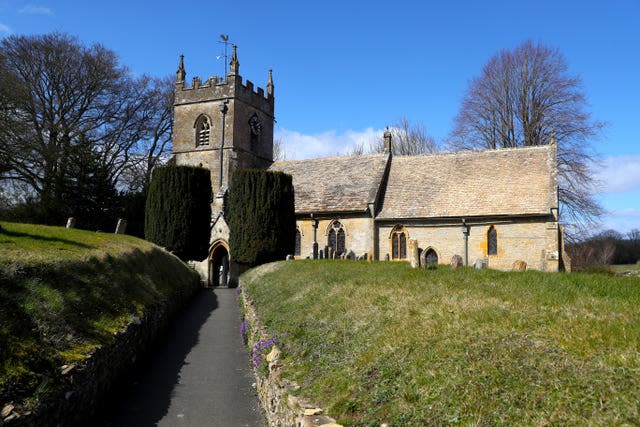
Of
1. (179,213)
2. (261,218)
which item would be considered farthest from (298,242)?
(179,213)

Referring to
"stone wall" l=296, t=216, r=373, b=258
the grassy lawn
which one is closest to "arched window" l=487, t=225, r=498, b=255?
"stone wall" l=296, t=216, r=373, b=258

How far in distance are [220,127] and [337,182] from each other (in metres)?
8.90

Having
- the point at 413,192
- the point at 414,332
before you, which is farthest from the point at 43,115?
the point at 414,332

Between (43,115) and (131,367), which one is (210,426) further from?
(43,115)

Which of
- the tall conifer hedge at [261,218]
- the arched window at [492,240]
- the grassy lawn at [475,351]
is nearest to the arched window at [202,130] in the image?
the tall conifer hedge at [261,218]

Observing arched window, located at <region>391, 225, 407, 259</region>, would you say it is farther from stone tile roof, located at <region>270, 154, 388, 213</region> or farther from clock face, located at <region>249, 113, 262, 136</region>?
clock face, located at <region>249, 113, 262, 136</region>

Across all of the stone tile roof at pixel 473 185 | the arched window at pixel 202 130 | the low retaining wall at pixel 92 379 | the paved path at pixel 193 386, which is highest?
the arched window at pixel 202 130

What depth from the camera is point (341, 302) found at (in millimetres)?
9328

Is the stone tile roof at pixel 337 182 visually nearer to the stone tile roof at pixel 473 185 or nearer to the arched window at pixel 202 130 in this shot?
the stone tile roof at pixel 473 185

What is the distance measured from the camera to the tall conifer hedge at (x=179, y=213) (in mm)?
27812

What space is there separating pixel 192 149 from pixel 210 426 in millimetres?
27739

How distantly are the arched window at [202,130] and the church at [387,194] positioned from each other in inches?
2.7

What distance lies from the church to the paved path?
451 inches

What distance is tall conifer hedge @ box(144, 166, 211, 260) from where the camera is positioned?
91.2 ft
